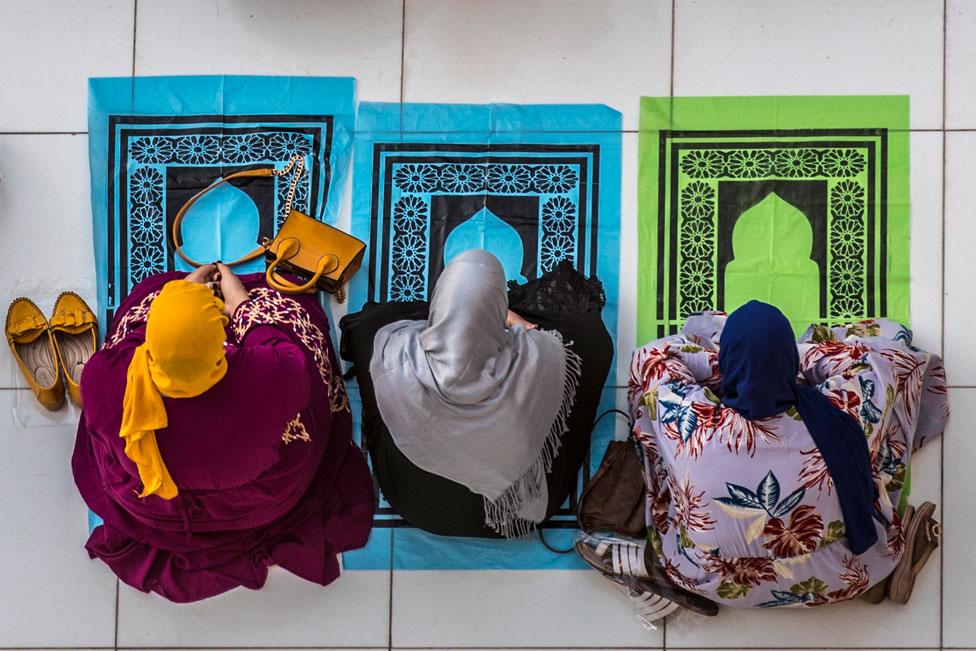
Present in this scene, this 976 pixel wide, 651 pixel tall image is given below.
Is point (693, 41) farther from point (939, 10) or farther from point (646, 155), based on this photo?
point (939, 10)

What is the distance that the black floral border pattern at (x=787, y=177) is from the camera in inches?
97.2

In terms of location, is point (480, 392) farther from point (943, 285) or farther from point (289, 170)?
point (943, 285)

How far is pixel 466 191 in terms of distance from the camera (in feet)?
8.28

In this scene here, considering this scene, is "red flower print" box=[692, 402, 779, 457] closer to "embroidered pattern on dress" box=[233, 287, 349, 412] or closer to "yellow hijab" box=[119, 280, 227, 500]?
"embroidered pattern on dress" box=[233, 287, 349, 412]

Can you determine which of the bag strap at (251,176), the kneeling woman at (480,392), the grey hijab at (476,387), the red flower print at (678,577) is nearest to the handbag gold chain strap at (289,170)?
the bag strap at (251,176)

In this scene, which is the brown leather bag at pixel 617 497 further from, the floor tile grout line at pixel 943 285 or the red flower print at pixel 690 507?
the floor tile grout line at pixel 943 285

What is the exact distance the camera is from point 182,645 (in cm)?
250

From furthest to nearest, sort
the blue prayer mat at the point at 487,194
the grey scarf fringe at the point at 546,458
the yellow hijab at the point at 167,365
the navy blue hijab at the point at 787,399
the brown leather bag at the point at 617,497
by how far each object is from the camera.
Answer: the blue prayer mat at the point at 487,194
the brown leather bag at the point at 617,497
the grey scarf fringe at the point at 546,458
the navy blue hijab at the point at 787,399
the yellow hijab at the point at 167,365

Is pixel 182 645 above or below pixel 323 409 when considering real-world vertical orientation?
below

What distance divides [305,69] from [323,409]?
91cm

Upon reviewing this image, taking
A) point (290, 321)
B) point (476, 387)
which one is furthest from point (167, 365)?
point (476, 387)

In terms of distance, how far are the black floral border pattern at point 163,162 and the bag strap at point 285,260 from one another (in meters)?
0.12

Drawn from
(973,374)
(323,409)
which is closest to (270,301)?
(323,409)

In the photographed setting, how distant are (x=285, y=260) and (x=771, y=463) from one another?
1229mm
